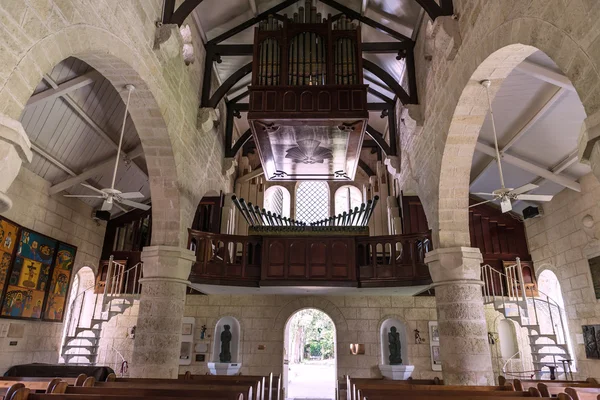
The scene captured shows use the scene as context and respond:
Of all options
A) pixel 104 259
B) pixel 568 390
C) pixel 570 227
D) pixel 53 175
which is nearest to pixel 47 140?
pixel 53 175

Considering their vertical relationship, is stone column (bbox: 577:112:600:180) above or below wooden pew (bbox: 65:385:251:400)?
above

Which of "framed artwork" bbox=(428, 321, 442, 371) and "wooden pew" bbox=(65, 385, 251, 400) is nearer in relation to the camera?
"wooden pew" bbox=(65, 385, 251, 400)

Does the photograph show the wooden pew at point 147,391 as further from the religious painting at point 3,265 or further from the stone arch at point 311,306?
the stone arch at point 311,306

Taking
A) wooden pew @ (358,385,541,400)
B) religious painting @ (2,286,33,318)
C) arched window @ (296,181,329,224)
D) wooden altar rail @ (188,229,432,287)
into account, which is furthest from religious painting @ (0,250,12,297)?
arched window @ (296,181,329,224)

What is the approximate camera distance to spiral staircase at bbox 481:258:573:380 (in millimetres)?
8637

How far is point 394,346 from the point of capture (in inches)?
406

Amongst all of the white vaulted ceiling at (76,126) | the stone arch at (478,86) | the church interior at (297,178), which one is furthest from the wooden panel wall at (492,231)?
the white vaulted ceiling at (76,126)

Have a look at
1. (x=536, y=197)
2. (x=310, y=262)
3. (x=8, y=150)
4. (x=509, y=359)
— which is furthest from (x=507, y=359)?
(x=8, y=150)

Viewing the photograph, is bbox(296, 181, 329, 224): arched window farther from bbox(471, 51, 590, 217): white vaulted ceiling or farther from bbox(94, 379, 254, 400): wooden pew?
bbox(94, 379, 254, 400): wooden pew

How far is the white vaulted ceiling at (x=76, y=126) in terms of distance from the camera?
670cm

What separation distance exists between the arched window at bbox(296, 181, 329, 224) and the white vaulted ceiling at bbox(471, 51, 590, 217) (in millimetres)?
5876

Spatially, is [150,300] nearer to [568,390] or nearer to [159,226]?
[159,226]

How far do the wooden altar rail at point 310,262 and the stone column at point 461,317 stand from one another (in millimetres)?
1482

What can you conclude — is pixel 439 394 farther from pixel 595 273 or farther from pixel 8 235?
pixel 8 235
